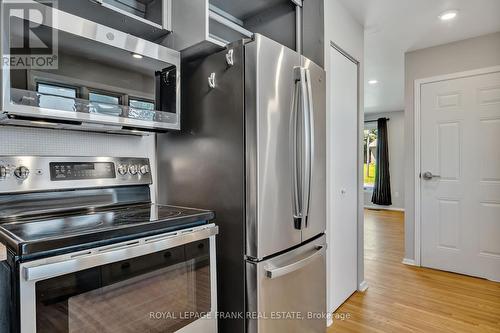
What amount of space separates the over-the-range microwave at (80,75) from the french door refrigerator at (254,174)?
19cm

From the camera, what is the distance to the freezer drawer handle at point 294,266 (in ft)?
4.47

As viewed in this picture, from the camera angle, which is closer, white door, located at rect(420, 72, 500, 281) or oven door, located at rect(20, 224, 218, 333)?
oven door, located at rect(20, 224, 218, 333)

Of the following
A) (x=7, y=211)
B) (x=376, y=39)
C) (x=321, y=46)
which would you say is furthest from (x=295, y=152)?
(x=376, y=39)

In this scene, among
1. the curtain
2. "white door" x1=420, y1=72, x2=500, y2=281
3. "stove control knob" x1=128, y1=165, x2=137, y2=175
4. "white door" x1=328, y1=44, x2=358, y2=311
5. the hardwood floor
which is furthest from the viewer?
the curtain

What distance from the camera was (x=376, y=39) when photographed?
10.1ft

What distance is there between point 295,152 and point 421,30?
2310 millimetres

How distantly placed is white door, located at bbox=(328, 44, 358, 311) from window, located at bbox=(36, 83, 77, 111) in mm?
1671

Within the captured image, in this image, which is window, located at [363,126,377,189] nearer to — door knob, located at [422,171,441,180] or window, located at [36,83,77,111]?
door knob, located at [422,171,441,180]

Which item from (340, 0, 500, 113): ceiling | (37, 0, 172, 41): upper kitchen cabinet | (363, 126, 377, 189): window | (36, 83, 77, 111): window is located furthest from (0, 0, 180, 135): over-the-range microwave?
(363, 126, 377, 189): window

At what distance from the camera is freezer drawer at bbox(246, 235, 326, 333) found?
1.34 meters

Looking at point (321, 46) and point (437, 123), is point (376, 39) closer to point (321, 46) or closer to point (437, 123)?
point (437, 123)

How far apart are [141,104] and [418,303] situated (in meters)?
2.61

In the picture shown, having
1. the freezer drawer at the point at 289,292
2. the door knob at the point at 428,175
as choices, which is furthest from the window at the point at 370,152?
the freezer drawer at the point at 289,292

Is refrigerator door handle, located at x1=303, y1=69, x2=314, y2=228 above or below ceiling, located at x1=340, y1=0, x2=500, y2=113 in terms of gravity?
below
